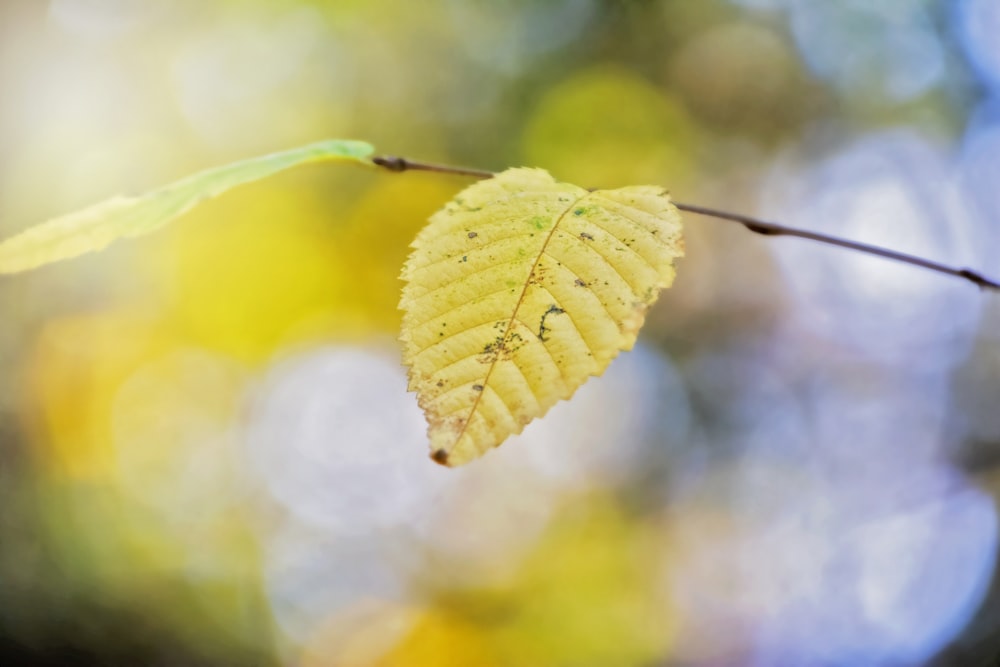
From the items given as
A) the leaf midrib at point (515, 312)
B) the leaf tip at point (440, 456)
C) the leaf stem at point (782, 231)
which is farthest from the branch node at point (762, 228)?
the leaf tip at point (440, 456)

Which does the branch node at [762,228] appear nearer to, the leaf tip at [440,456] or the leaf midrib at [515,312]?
the leaf midrib at [515,312]

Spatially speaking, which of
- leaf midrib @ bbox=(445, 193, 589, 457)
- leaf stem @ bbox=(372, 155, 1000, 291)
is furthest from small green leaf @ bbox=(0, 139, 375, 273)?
leaf midrib @ bbox=(445, 193, 589, 457)

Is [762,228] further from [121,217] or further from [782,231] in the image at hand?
[121,217]

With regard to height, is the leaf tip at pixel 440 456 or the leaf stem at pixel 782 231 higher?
the leaf stem at pixel 782 231

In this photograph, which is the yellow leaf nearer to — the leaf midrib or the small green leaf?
the leaf midrib

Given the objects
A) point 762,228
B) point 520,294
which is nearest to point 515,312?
point 520,294

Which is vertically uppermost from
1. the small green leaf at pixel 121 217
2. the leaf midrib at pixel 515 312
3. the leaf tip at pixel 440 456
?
the small green leaf at pixel 121 217

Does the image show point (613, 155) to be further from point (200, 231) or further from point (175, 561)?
point (175, 561)

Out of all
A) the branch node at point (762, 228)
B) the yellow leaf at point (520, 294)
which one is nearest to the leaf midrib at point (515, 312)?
the yellow leaf at point (520, 294)

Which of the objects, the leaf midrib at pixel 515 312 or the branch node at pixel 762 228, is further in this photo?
the branch node at pixel 762 228

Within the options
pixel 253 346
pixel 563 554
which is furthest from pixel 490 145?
pixel 563 554
